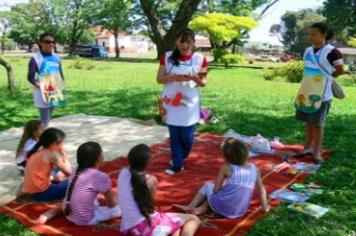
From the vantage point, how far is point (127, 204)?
3.57m

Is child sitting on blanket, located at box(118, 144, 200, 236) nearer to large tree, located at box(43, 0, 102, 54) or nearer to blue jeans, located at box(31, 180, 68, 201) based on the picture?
blue jeans, located at box(31, 180, 68, 201)

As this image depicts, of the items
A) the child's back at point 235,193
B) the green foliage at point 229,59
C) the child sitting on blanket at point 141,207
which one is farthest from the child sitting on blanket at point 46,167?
the green foliage at point 229,59

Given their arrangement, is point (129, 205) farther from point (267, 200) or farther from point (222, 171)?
point (267, 200)

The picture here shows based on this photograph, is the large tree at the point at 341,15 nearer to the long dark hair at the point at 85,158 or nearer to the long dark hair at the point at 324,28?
the long dark hair at the point at 324,28

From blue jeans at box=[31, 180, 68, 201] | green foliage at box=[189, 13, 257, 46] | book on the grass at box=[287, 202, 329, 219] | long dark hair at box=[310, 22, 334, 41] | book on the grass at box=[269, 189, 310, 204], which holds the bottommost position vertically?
book on the grass at box=[287, 202, 329, 219]

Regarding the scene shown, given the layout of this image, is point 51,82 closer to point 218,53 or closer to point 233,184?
point 233,184

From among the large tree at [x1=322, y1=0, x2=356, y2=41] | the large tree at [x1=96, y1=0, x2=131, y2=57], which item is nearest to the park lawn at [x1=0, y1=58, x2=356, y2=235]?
the large tree at [x1=322, y1=0, x2=356, y2=41]

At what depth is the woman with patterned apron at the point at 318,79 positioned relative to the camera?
5.56m

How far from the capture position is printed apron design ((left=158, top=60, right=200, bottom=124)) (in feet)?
17.4

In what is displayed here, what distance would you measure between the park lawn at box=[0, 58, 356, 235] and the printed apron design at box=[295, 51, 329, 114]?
0.80 metres

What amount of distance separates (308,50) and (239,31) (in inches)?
989

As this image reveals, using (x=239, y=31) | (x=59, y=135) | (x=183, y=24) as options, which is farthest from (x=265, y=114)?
(x=239, y=31)

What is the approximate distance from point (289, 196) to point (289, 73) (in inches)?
569

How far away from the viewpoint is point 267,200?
466 cm
